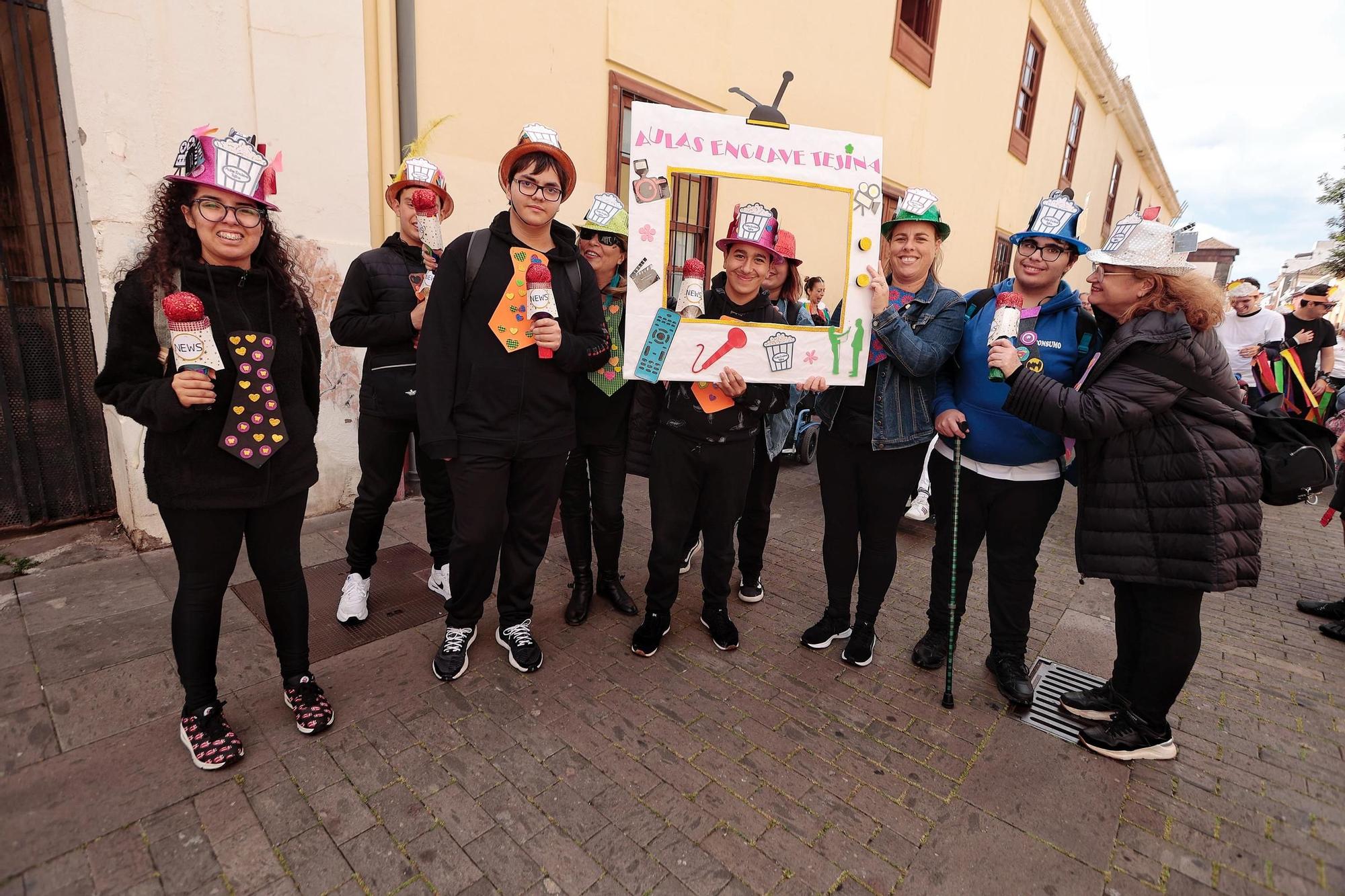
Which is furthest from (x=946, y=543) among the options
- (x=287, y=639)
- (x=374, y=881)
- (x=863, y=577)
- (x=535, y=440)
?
(x=287, y=639)

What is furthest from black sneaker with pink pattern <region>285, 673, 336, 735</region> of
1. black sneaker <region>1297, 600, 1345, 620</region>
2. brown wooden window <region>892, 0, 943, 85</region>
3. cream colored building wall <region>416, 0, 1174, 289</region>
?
brown wooden window <region>892, 0, 943, 85</region>

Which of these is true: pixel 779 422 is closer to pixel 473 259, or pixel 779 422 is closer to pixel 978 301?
pixel 978 301

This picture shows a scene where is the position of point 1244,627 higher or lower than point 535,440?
lower

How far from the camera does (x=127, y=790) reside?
7.37 feet

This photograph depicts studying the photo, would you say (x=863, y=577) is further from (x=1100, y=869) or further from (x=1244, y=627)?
(x=1244, y=627)

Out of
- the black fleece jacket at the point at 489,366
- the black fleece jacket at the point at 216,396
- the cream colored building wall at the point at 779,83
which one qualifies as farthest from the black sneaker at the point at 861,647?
the cream colored building wall at the point at 779,83

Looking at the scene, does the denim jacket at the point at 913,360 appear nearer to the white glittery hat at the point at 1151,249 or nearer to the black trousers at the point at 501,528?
the white glittery hat at the point at 1151,249

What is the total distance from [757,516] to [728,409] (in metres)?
1.09

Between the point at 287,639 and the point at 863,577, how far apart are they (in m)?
2.59

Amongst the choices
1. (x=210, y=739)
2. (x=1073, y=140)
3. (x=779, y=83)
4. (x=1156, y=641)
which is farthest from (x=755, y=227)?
(x=1073, y=140)

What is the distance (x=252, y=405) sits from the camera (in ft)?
7.41

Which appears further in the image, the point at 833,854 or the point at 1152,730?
the point at 1152,730

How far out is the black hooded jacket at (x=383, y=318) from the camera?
3127mm

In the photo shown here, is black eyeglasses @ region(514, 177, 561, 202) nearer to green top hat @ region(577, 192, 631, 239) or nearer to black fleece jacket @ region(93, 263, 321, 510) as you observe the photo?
green top hat @ region(577, 192, 631, 239)
